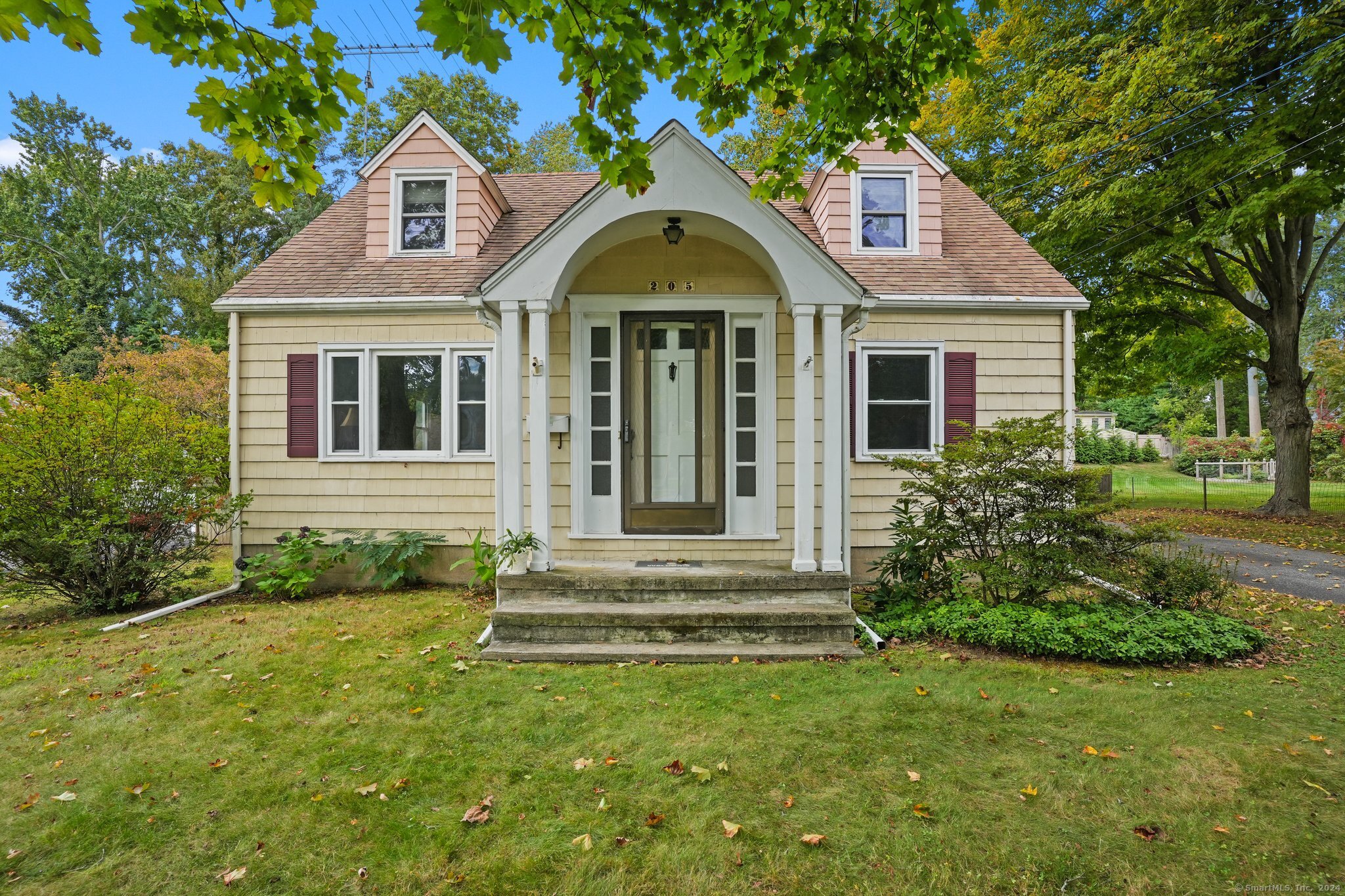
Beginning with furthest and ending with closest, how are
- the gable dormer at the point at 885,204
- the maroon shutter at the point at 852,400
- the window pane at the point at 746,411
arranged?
the gable dormer at the point at 885,204 < the maroon shutter at the point at 852,400 < the window pane at the point at 746,411

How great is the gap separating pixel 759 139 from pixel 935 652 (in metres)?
16.3

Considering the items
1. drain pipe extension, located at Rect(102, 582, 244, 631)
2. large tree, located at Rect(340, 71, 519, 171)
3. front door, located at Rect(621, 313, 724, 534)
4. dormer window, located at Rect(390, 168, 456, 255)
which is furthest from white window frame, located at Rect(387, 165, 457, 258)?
large tree, located at Rect(340, 71, 519, 171)

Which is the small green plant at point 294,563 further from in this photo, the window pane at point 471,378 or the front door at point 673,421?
the front door at point 673,421

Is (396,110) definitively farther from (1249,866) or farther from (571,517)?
(1249,866)

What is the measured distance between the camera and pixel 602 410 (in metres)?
6.05

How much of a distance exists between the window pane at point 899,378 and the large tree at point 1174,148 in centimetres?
543

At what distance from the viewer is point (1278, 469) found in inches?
462

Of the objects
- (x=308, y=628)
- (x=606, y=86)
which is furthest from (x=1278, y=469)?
(x=308, y=628)

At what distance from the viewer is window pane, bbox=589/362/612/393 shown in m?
6.03

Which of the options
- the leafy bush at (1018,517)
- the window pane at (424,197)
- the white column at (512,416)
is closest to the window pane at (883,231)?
the leafy bush at (1018,517)

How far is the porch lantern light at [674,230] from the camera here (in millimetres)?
5351

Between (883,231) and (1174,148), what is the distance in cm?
695

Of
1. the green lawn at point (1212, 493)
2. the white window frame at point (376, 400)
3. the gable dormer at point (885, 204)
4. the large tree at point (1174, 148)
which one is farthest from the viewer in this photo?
the green lawn at point (1212, 493)

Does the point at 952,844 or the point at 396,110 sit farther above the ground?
the point at 396,110
